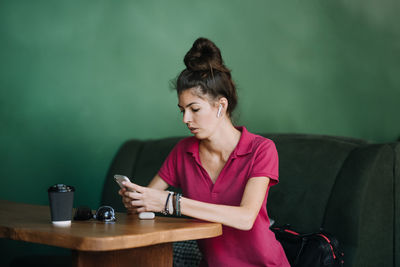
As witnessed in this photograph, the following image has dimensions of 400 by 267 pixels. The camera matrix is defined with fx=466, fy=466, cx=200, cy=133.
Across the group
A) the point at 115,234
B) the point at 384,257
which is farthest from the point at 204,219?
the point at 384,257

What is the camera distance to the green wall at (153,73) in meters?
2.84

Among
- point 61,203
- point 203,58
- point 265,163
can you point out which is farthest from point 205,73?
point 61,203

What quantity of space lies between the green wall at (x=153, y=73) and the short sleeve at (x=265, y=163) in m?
1.16

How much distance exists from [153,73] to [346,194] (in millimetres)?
1669

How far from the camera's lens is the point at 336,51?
4.15 meters

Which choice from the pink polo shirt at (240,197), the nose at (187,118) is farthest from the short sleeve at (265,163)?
the nose at (187,118)

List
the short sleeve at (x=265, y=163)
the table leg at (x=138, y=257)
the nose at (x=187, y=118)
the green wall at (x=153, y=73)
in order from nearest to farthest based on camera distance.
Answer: the table leg at (x=138, y=257) < the short sleeve at (x=265, y=163) < the nose at (x=187, y=118) < the green wall at (x=153, y=73)

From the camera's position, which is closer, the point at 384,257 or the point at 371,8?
the point at 384,257

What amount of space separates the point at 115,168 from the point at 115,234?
6.29 ft

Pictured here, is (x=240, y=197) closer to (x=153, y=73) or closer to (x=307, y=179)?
(x=307, y=179)

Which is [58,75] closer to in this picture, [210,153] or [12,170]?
[12,170]

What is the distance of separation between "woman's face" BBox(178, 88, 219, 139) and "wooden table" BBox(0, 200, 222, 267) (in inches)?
16.2

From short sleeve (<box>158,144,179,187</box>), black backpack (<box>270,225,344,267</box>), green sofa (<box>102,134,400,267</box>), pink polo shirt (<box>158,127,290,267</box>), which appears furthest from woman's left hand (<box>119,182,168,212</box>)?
green sofa (<box>102,134,400,267</box>)

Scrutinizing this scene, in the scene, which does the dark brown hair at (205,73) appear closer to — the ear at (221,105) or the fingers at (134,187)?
the ear at (221,105)
